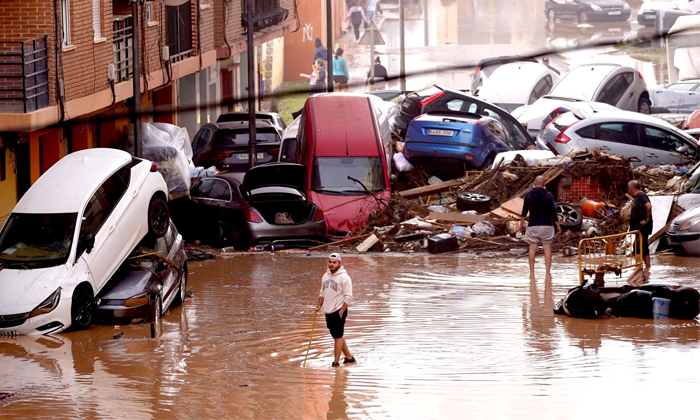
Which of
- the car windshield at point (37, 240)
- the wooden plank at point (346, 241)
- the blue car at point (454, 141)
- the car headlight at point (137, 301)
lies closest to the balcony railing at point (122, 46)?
the blue car at point (454, 141)

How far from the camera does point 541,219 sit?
53.7 feet

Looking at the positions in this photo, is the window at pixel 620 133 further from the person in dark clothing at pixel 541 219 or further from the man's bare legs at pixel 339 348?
the man's bare legs at pixel 339 348

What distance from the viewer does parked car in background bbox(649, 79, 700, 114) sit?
33469 mm

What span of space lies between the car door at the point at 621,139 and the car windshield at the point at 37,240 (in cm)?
1417

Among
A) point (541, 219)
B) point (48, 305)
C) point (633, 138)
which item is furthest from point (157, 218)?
point (633, 138)

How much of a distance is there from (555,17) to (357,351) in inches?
1569

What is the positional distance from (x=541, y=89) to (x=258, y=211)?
1632 centimetres

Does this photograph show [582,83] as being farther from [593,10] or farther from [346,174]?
[593,10]

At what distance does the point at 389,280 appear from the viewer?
16875mm

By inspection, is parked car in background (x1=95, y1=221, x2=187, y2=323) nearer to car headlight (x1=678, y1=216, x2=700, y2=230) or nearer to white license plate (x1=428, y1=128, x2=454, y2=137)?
car headlight (x1=678, y1=216, x2=700, y2=230)

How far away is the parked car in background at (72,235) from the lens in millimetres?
13211

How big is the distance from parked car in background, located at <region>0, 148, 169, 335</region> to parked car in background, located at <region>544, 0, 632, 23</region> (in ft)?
99.6

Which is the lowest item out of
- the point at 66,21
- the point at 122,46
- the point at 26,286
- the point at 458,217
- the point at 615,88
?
the point at 458,217

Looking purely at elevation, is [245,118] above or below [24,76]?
below
